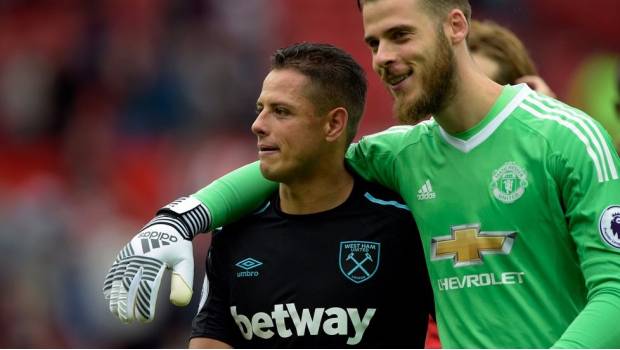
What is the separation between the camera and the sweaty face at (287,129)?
4.18 m

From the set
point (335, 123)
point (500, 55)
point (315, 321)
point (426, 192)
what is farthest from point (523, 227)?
point (500, 55)

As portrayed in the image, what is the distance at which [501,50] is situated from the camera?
539 cm

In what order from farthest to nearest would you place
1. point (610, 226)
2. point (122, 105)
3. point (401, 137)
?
point (122, 105), point (401, 137), point (610, 226)

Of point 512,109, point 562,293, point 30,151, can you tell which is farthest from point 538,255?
point 30,151

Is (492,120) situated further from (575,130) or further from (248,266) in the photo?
(248,266)

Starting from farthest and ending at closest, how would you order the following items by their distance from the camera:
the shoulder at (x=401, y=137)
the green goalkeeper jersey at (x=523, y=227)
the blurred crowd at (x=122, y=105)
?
the blurred crowd at (x=122, y=105) → the shoulder at (x=401, y=137) → the green goalkeeper jersey at (x=523, y=227)

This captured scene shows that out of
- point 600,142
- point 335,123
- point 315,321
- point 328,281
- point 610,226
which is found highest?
point 335,123

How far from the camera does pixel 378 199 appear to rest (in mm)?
4254

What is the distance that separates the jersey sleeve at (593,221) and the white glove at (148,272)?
1196 millimetres

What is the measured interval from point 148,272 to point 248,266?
0.64m

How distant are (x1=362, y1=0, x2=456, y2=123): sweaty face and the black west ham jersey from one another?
21.3 inches

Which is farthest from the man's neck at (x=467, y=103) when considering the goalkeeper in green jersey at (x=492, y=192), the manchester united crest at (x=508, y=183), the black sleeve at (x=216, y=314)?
the black sleeve at (x=216, y=314)

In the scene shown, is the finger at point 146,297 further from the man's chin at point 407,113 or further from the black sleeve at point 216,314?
the man's chin at point 407,113

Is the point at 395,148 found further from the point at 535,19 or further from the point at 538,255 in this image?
the point at 535,19
